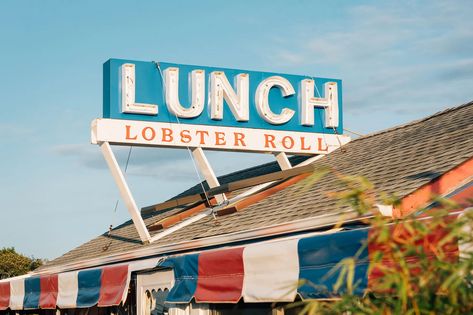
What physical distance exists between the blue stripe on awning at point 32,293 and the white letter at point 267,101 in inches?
196

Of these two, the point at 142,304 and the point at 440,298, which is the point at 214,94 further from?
the point at 440,298

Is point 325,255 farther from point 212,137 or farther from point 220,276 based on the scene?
point 212,137

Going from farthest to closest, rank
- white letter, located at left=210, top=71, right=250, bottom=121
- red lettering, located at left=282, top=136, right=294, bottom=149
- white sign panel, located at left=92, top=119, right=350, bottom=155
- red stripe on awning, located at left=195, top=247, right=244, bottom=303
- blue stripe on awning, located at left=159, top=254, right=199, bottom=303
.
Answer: red lettering, located at left=282, top=136, right=294, bottom=149, white letter, located at left=210, top=71, right=250, bottom=121, white sign panel, located at left=92, top=119, right=350, bottom=155, blue stripe on awning, located at left=159, top=254, right=199, bottom=303, red stripe on awning, located at left=195, top=247, right=244, bottom=303

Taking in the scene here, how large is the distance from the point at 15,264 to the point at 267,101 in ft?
82.6

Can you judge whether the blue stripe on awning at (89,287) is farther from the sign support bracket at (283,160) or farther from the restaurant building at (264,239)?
the sign support bracket at (283,160)

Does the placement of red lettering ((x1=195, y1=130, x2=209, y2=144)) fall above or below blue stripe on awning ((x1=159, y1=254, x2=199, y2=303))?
above

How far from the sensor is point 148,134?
15703mm

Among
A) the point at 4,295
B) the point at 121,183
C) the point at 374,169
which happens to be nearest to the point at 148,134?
the point at 121,183

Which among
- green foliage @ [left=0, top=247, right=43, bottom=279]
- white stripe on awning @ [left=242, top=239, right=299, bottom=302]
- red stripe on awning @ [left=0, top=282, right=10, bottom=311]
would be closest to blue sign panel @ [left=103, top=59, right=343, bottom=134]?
red stripe on awning @ [left=0, top=282, right=10, bottom=311]

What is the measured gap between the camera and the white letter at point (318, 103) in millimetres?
17172

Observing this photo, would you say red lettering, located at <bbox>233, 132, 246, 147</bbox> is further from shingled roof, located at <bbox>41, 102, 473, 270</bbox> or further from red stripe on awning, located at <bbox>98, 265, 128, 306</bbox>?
red stripe on awning, located at <bbox>98, 265, 128, 306</bbox>

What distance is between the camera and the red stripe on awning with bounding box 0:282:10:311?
17422 millimetres

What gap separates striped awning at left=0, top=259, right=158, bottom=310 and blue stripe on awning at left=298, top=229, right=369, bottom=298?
14.2 feet

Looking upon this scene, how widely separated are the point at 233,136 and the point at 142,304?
3.90 meters
